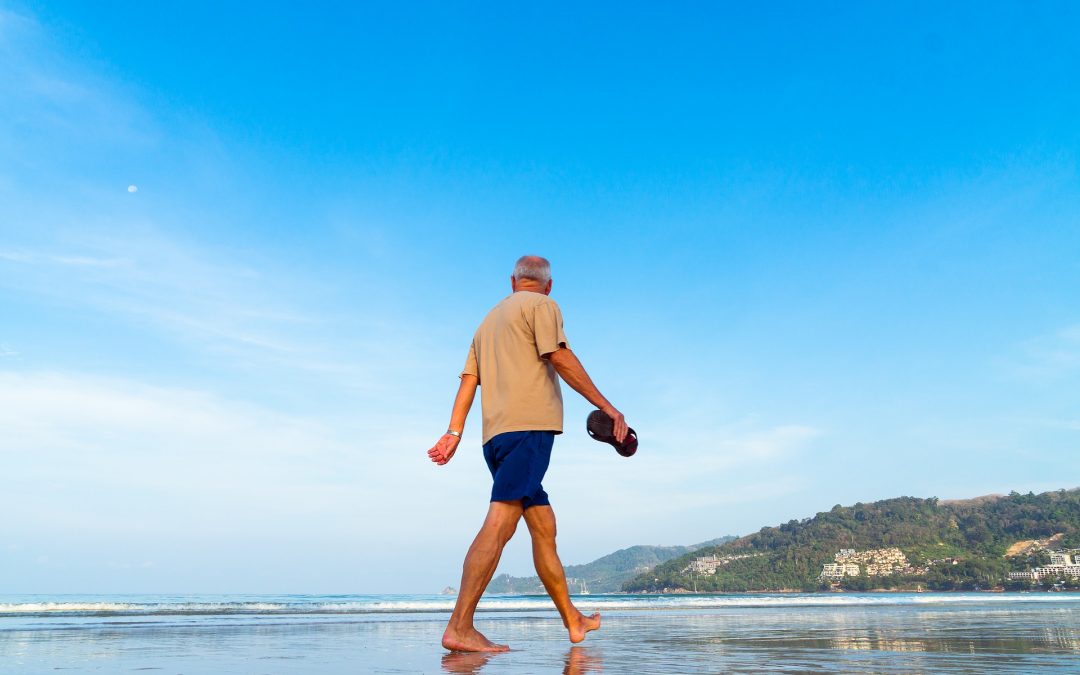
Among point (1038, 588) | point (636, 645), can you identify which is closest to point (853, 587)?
point (1038, 588)

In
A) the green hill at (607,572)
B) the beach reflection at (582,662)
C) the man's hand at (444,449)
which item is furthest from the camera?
the green hill at (607,572)

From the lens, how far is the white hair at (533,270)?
4.80 m

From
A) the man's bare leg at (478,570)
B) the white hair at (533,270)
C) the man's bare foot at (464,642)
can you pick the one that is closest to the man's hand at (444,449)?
the man's bare leg at (478,570)

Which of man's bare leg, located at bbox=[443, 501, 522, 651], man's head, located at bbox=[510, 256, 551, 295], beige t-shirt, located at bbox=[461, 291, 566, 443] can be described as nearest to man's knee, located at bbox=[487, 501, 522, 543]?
man's bare leg, located at bbox=[443, 501, 522, 651]

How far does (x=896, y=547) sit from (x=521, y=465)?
275ft

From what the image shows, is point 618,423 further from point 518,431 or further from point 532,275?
point 532,275

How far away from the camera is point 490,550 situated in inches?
155

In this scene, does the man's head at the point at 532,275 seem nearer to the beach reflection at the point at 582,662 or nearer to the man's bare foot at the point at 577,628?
the man's bare foot at the point at 577,628

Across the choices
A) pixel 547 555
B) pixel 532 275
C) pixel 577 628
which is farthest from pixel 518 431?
pixel 577 628

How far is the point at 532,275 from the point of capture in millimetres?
4797

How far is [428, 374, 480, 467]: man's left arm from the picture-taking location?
4335mm

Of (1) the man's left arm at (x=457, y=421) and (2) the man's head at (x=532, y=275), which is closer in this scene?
(1) the man's left arm at (x=457, y=421)

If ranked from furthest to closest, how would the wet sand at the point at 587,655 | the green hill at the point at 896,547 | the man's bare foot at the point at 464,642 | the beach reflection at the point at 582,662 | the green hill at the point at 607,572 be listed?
1. the green hill at the point at 607,572
2. the green hill at the point at 896,547
3. the man's bare foot at the point at 464,642
4. the wet sand at the point at 587,655
5. the beach reflection at the point at 582,662

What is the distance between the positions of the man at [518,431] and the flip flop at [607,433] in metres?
0.08
